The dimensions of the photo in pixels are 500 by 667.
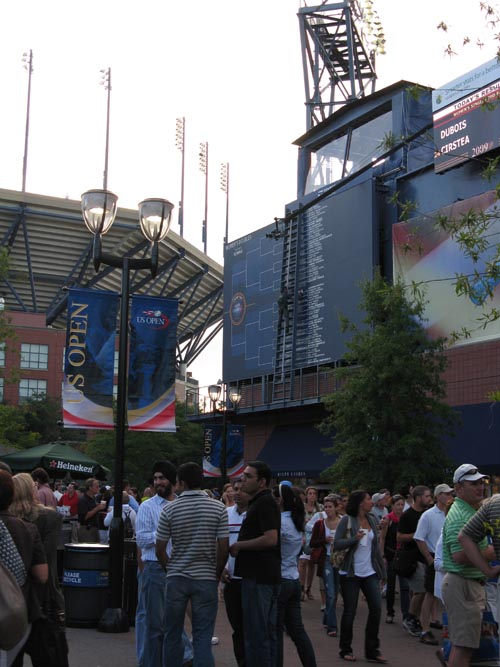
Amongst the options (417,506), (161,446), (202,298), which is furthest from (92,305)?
(202,298)

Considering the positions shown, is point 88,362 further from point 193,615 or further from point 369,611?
point 193,615

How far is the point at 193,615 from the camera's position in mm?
7066

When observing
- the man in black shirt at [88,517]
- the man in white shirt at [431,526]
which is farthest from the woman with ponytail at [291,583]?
the man in black shirt at [88,517]

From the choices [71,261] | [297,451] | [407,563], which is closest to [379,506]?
[407,563]

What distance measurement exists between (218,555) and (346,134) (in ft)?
112

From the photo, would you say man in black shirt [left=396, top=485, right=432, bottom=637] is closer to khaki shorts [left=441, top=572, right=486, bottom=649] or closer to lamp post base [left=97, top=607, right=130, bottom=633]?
lamp post base [left=97, top=607, right=130, bottom=633]

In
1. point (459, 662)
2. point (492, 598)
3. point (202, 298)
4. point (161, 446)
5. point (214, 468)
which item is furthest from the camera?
point (202, 298)

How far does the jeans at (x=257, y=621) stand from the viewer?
7250mm

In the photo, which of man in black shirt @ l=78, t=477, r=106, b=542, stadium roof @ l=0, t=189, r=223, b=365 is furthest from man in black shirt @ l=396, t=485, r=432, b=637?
stadium roof @ l=0, t=189, r=223, b=365

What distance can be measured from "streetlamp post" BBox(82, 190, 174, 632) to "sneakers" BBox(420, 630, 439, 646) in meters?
3.71

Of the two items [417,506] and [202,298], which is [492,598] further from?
[202,298]

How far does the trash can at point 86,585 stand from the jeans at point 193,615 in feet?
15.1

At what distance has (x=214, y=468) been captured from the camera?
27047mm

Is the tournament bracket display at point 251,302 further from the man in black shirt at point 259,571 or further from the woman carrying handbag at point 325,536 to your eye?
the man in black shirt at point 259,571
